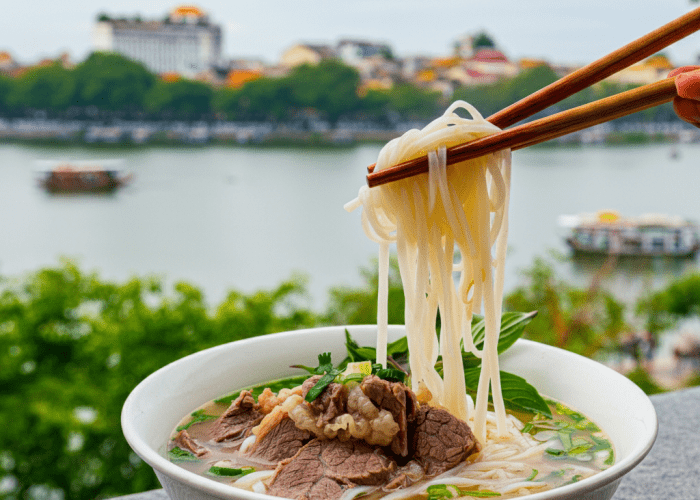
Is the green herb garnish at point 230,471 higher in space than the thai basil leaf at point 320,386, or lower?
lower

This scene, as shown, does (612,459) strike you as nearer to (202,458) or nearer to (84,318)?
(202,458)

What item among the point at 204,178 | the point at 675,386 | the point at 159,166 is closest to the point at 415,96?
the point at 204,178

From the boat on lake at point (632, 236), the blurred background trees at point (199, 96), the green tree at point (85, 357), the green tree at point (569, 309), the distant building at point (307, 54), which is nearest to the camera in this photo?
the green tree at point (85, 357)

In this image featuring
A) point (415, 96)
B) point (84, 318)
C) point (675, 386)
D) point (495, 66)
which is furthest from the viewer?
point (415, 96)

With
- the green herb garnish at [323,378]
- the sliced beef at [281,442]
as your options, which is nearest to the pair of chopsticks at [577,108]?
the green herb garnish at [323,378]

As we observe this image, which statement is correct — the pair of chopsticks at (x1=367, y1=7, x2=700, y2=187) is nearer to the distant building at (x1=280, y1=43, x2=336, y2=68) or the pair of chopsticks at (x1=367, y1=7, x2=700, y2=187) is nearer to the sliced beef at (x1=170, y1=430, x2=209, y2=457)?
the sliced beef at (x1=170, y1=430, x2=209, y2=457)

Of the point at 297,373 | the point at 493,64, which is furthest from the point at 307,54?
the point at 297,373

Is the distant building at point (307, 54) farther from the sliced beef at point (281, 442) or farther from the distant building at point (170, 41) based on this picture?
the sliced beef at point (281, 442)
